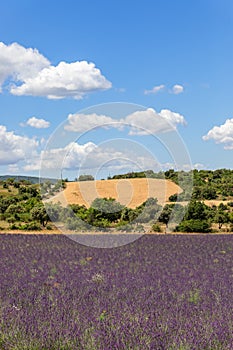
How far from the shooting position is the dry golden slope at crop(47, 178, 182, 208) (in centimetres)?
1986

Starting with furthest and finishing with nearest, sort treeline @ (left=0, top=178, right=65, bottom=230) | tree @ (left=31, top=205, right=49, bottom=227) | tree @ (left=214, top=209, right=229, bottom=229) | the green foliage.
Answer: tree @ (left=214, top=209, right=229, bottom=229) → tree @ (left=31, top=205, right=49, bottom=227) → treeline @ (left=0, top=178, right=65, bottom=230) → the green foliage

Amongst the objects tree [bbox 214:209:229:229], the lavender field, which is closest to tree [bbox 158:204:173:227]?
tree [bbox 214:209:229:229]

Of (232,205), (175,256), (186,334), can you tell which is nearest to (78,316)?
(186,334)

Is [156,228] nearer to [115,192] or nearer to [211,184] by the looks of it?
[115,192]

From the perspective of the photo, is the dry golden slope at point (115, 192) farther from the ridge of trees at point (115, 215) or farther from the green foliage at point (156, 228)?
the green foliage at point (156, 228)

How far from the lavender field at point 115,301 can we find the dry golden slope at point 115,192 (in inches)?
291

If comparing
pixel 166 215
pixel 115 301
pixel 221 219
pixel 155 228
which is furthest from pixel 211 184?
pixel 115 301

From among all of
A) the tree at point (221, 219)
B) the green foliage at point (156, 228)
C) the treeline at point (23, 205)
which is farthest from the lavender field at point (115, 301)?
the tree at point (221, 219)

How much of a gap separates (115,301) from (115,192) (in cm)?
1876

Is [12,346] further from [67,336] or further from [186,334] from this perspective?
[186,334]

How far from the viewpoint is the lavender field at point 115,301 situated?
452 cm

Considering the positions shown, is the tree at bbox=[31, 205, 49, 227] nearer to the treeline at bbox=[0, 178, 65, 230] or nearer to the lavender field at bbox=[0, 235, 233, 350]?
the treeline at bbox=[0, 178, 65, 230]

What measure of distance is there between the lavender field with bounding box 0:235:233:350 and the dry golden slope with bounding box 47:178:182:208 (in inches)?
291

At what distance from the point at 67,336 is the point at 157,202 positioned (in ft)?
60.4
